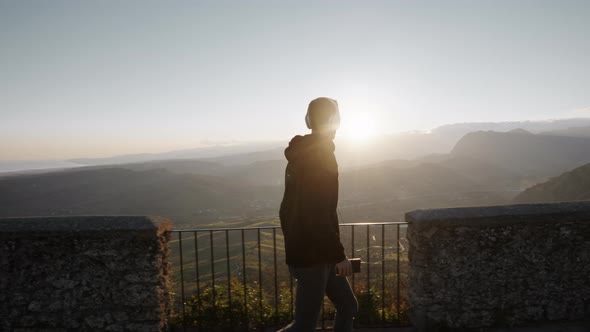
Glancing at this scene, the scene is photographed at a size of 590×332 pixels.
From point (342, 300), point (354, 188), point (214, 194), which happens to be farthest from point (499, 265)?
point (214, 194)

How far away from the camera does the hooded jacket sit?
2.21 metres

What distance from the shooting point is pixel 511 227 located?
3.96 metres

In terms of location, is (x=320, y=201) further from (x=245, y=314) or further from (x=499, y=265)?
(x=499, y=265)

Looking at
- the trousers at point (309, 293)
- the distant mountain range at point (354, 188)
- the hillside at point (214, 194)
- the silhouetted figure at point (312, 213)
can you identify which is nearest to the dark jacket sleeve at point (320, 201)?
the silhouetted figure at point (312, 213)

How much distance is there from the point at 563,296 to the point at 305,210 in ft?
12.7

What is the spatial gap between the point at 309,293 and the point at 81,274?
2.84 meters

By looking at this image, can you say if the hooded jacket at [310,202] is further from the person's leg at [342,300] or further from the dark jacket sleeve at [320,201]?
the person's leg at [342,300]

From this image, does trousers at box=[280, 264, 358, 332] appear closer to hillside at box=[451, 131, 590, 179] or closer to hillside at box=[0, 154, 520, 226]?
hillside at box=[0, 154, 520, 226]

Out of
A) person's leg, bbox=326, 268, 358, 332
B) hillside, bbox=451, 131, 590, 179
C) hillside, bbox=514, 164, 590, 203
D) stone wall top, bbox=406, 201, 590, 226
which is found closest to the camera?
person's leg, bbox=326, 268, 358, 332

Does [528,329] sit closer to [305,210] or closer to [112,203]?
[305,210]

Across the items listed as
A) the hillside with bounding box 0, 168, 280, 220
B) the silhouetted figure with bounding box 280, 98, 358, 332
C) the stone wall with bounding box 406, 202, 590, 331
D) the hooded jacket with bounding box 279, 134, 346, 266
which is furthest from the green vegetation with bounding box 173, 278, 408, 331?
the hillside with bounding box 0, 168, 280, 220

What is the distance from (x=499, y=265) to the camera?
13.1ft

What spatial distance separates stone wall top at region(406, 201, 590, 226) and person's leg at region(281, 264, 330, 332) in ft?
6.73

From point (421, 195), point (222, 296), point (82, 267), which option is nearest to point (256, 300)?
point (222, 296)
